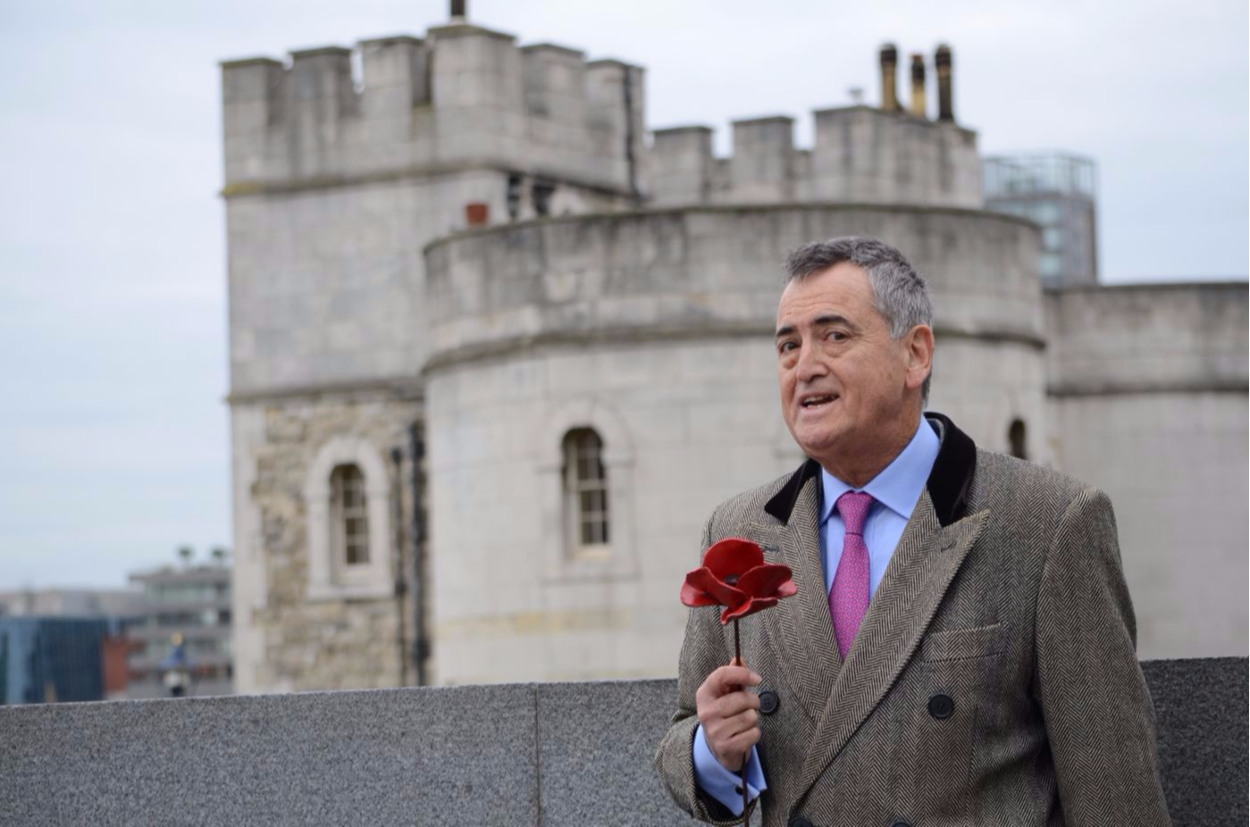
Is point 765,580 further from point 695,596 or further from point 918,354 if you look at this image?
point 918,354

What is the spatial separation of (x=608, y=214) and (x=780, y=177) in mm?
7108

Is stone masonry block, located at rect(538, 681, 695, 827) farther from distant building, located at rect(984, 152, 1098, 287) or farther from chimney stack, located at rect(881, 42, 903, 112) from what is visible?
distant building, located at rect(984, 152, 1098, 287)

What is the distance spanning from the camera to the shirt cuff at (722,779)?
158 inches

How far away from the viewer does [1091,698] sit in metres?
3.81

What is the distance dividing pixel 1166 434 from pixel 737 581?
21.4 meters

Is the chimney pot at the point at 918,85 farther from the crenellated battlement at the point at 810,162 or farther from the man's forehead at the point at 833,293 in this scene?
the man's forehead at the point at 833,293

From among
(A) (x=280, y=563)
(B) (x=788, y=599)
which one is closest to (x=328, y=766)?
(B) (x=788, y=599)

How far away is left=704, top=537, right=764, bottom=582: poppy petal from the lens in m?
3.73

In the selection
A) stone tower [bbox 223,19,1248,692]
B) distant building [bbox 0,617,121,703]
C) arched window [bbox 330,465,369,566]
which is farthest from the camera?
distant building [bbox 0,617,121,703]

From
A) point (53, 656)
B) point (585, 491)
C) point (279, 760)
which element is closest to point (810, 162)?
point (585, 491)

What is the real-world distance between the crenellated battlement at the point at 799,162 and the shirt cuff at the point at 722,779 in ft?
73.5

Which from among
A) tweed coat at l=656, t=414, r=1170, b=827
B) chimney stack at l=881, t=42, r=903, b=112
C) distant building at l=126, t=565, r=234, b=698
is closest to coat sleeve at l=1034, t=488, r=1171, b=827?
Result: tweed coat at l=656, t=414, r=1170, b=827

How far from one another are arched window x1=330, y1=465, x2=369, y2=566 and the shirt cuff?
20.3 m

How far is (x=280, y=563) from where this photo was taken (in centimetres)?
2450
